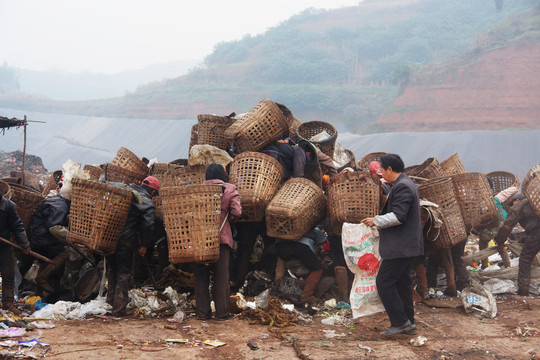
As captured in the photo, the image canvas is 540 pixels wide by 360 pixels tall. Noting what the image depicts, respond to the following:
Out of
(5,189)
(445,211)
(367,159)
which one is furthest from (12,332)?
(367,159)

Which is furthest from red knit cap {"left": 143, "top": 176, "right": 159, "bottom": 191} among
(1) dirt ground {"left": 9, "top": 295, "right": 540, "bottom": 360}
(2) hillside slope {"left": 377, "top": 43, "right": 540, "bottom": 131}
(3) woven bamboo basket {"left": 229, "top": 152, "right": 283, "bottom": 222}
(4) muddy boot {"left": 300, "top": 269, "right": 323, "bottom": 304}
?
(2) hillside slope {"left": 377, "top": 43, "right": 540, "bottom": 131}

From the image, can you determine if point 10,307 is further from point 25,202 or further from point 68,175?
point 68,175

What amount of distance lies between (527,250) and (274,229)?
3280 millimetres

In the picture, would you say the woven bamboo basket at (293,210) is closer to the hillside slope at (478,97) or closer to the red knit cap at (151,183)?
the red knit cap at (151,183)

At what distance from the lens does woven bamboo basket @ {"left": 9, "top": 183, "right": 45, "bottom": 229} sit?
6.16 meters

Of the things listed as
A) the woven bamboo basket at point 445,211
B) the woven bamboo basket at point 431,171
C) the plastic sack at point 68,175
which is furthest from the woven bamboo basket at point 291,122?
the plastic sack at point 68,175

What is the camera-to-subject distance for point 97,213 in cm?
518

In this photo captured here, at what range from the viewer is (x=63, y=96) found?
135000mm

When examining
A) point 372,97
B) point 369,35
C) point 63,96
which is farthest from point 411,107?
point 63,96

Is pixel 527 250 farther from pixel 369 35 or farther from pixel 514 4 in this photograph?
pixel 514 4

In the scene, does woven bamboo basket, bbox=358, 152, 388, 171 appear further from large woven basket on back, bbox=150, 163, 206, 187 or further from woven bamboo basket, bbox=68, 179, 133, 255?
woven bamboo basket, bbox=68, 179, 133, 255

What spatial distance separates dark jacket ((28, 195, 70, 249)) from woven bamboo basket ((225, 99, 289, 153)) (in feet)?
7.22

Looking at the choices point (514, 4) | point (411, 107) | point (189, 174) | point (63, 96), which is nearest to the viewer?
point (189, 174)

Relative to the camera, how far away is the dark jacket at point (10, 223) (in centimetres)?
519
